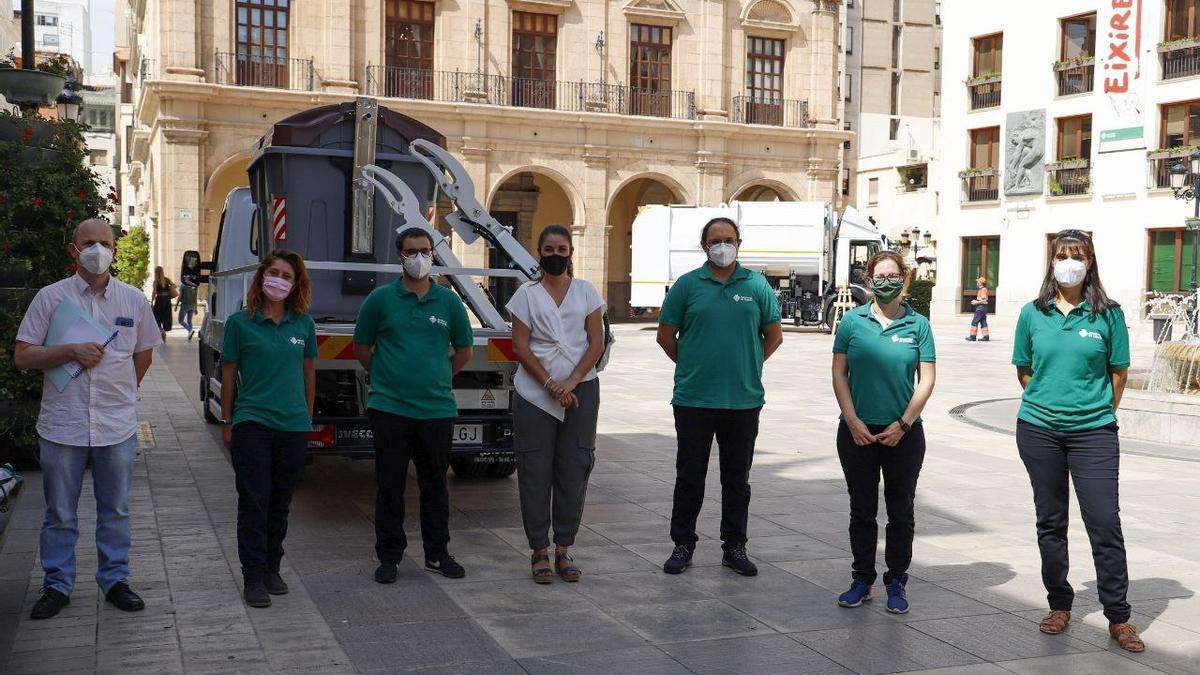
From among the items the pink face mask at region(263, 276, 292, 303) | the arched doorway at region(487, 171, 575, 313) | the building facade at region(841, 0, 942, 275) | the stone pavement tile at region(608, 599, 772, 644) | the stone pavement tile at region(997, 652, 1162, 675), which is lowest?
the stone pavement tile at region(608, 599, 772, 644)

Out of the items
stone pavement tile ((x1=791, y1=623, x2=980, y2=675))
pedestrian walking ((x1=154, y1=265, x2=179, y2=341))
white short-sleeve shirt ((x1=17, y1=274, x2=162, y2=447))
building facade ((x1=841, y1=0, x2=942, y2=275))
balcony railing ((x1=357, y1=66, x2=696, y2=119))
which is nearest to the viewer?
stone pavement tile ((x1=791, y1=623, x2=980, y2=675))

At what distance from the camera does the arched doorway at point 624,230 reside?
41156 millimetres

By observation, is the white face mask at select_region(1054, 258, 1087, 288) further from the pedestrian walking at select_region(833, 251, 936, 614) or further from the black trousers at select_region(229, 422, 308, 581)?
the black trousers at select_region(229, 422, 308, 581)

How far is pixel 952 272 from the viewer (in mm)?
43031

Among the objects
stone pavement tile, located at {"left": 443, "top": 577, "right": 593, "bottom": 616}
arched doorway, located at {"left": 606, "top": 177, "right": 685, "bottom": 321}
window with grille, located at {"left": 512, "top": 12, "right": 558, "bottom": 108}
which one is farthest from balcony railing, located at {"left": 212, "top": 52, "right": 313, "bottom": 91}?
stone pavement tile, located at {"left": 443, "top": 577, "right": 593, "bottom": 616}

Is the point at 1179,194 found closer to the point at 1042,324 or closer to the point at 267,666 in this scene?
the point at 1042,324

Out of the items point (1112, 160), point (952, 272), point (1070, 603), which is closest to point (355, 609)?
point (1070, 603)

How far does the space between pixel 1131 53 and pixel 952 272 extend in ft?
31.6

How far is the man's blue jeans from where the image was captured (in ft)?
17.9

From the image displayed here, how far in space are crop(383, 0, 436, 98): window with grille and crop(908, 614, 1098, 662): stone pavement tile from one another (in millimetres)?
31268

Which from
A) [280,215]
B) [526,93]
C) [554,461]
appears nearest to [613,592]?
[554,461]

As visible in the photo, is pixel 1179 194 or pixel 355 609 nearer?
pixel 355 609

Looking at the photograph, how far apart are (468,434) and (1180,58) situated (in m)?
33.7

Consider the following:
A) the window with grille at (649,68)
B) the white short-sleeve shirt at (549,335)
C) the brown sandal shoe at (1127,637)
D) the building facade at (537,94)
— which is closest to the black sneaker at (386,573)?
the white short-sleeve shirt at (549,335)
